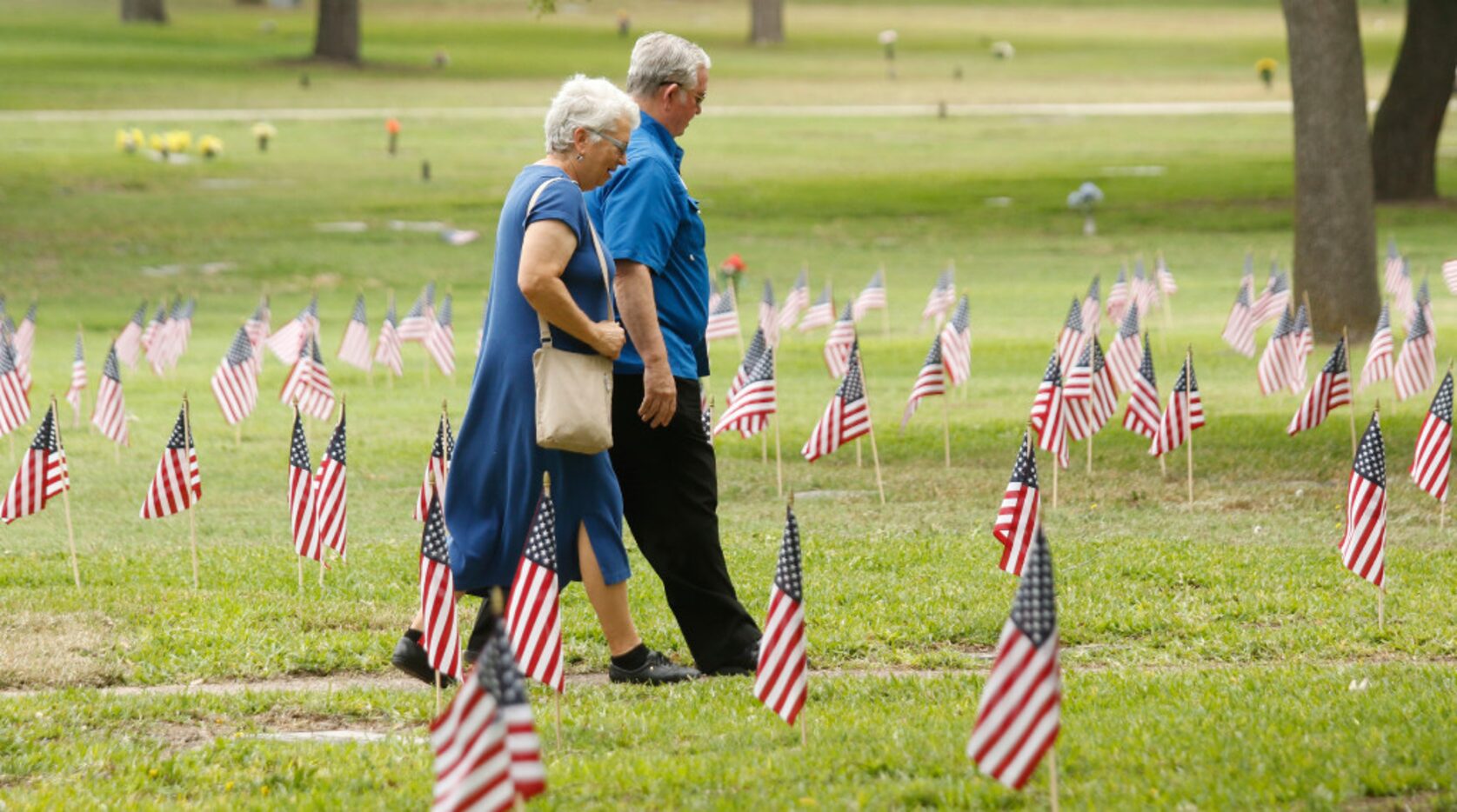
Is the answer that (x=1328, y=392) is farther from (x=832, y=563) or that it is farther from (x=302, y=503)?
(x=302, y=503)

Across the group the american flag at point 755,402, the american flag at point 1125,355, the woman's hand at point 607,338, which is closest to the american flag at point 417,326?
the american flag at point 1125,355

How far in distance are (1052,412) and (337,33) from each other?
56.0 meters

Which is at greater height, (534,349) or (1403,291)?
(534,349)

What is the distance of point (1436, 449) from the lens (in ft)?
34.1

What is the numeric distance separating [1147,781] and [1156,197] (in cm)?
3193

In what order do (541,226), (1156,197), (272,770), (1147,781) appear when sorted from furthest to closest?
(1156,197)
(541,226)
(272,770)
(1147,781)

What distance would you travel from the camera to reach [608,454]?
744 centimetres

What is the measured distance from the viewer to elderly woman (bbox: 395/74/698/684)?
6.81 meters

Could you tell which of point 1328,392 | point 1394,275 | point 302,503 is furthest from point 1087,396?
point 1394,275

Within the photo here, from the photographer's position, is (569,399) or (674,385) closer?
(569,399)

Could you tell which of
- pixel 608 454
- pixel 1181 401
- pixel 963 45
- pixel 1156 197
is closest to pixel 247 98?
pixel 1156 197

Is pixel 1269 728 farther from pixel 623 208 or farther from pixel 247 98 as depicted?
pixel 247 98

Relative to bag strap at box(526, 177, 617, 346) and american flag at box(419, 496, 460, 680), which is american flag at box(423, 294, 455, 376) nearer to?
bag strap at box(526, 177, 617, 346)

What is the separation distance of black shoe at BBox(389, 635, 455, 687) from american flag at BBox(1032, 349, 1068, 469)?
5095 mm
